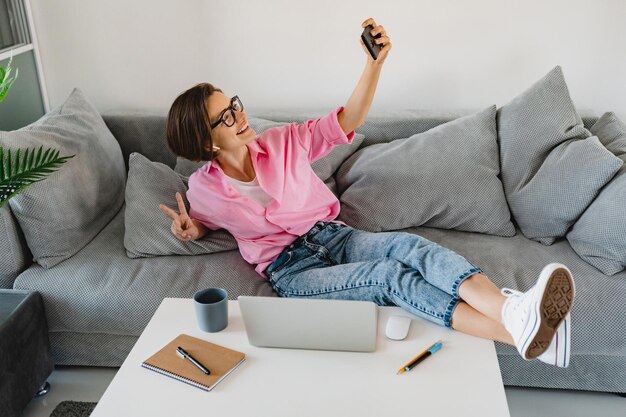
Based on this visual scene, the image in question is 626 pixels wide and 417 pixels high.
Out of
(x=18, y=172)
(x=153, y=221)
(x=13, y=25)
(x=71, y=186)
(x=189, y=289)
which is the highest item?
(x=13, y=25)

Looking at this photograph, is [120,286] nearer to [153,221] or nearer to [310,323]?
[153,221]

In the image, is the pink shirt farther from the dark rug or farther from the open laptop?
the dark rug

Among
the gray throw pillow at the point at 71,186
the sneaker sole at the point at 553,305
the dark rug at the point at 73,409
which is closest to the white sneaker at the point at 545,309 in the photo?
the sneaker sole at the point at 553,305

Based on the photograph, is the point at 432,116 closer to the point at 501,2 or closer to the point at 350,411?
the point at 501,2

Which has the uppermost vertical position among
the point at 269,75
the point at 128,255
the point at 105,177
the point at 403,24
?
the point at 403,24

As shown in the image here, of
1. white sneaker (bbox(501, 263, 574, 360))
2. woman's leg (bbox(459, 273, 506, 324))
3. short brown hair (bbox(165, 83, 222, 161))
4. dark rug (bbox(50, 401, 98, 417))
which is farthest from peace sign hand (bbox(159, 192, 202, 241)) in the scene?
white sneaker (bbox(501, 263, 574, 360))

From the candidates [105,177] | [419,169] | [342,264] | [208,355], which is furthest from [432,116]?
[208,355]

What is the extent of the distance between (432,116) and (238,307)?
4.07 feet

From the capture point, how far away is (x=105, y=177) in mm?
2379

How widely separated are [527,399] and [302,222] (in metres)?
0.86

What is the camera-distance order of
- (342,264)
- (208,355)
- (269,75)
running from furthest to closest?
(269,75), (342,264), (208,355)

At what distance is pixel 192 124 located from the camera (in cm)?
192

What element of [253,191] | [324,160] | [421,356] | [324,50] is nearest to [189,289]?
[253,191]

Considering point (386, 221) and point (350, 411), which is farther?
point (386, 221)
